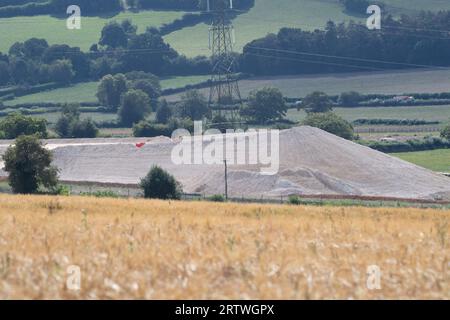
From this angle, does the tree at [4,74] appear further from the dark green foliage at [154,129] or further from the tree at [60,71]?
the dark green foliage at [154,129]

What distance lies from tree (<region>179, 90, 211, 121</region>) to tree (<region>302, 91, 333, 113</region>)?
12879 mm

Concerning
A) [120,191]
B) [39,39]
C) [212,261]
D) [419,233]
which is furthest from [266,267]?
[39,39]

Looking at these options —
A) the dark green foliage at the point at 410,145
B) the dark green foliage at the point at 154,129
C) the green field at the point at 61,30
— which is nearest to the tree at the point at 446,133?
the dark green foliage at the point at 410,145

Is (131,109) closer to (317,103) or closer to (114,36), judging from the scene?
(317,103)

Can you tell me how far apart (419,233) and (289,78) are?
136 meters

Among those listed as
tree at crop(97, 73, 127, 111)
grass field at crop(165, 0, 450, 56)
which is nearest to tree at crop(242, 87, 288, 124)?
tree at crop(97, 73, 127, 111)

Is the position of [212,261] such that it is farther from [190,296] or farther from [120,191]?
[120,191]

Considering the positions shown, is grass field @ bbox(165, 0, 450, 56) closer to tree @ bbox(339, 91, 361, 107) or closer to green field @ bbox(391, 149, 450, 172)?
tree @ bbox(339, 91, 361, 107)

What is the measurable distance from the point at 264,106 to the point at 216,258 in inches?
4338

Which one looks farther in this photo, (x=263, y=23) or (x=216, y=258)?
(x=263, y=23)

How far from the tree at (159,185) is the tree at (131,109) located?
7234 centimetres

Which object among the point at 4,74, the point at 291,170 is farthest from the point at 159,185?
the point at 4,74

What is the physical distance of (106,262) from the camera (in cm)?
1867

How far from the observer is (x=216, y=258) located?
63.5 feet
